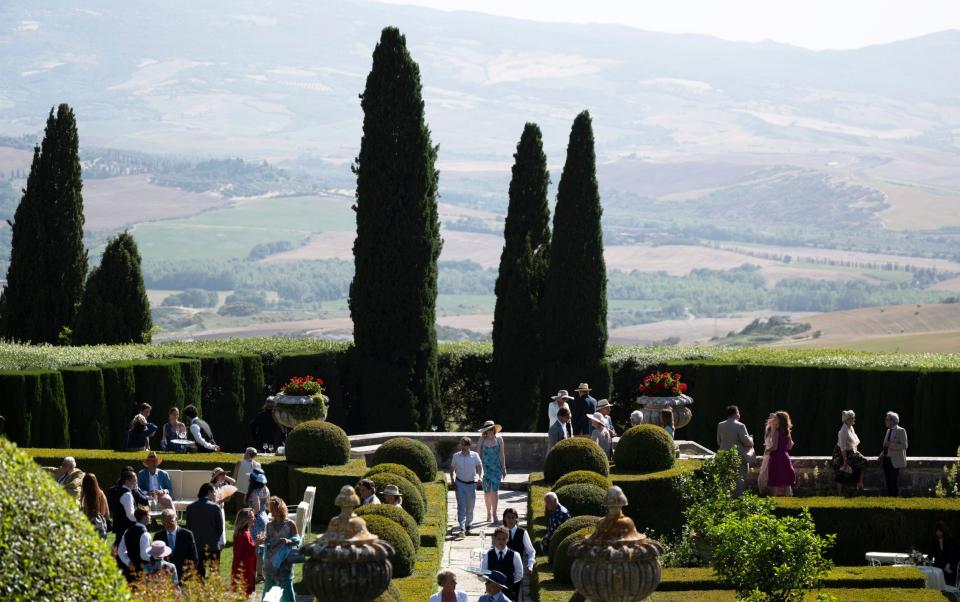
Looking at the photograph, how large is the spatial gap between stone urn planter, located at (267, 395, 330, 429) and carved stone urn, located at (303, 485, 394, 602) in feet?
42.2

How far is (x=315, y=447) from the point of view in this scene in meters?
23.7

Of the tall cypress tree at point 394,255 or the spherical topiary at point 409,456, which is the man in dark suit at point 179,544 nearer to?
the spherical topiary at point 409,456

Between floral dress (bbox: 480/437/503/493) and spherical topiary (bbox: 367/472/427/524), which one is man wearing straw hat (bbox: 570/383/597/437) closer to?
floral dress (bbox: 480/437/503/493)

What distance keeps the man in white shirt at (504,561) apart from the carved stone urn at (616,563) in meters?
2.10

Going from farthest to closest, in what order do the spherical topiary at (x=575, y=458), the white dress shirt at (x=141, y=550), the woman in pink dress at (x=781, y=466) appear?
the spherical topiary at (x=575, y=458)
the woman in pink dress at (x=781, y=466)
the white dress shirt at (x=141, y=550)

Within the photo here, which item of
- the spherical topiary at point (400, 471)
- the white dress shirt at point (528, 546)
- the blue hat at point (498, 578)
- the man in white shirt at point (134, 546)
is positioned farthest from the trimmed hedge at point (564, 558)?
the man in white shirt at point (134, 546)

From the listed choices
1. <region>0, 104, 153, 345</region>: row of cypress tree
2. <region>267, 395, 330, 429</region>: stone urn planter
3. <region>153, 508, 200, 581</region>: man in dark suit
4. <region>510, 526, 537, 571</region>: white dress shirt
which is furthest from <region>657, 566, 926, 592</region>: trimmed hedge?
<region>0, 104, 153, 345</region>: row of cypress tree

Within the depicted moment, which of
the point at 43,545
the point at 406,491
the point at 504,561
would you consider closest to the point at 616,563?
the point at 504,561

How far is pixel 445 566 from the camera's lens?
1950 cm

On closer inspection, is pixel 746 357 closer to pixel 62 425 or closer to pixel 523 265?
pixel 523 265

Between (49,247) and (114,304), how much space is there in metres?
3.09

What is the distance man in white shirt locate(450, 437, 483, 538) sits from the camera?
21.2 m

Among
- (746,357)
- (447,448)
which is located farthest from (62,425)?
(746,357)

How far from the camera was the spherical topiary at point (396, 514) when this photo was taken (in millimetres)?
18078
